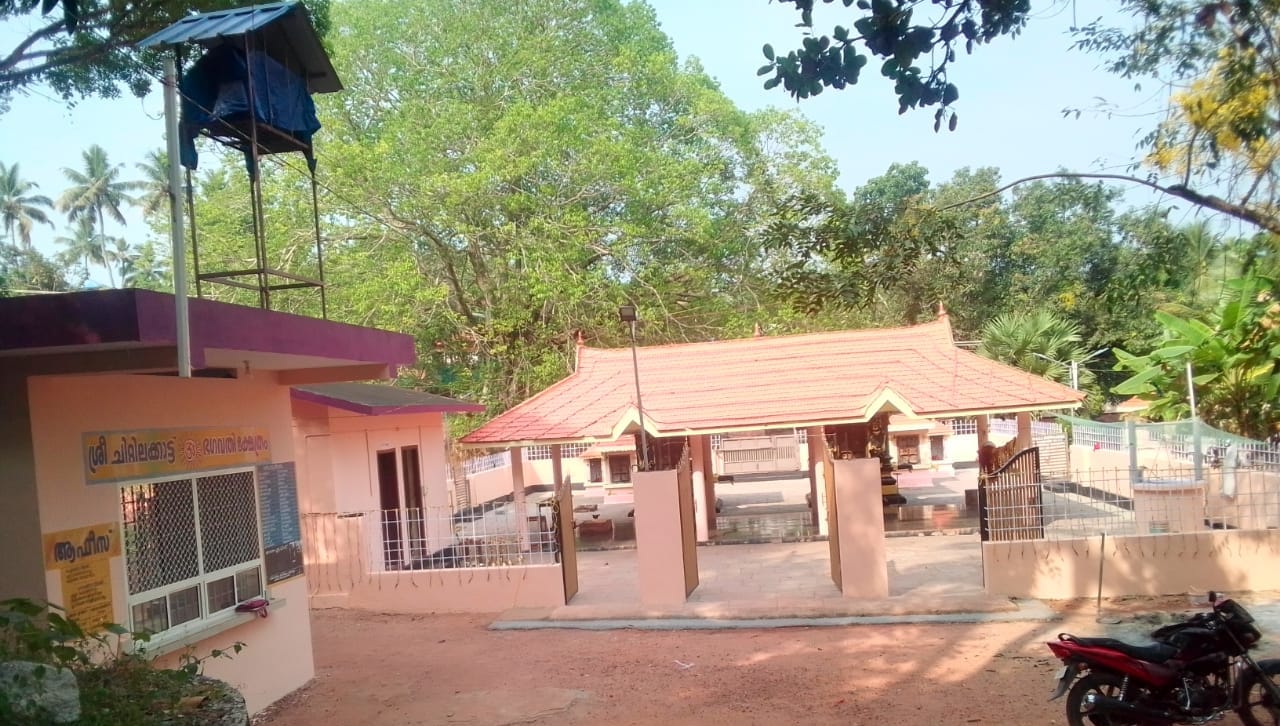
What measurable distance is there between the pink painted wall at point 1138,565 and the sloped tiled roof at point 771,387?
2.91m

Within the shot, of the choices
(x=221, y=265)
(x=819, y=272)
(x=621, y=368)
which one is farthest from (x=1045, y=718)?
(x=221, y=265)

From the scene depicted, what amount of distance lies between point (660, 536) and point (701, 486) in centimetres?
606

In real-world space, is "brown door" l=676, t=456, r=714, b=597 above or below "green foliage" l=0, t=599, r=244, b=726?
below

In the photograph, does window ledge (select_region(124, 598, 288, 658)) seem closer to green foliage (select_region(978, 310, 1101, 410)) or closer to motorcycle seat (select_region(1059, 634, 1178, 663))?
motorcycle seat (select_region(1059, 634, 1178, 663))

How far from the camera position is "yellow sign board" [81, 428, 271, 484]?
6156mm

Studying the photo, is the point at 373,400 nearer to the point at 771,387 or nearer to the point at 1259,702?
the point at 771,387

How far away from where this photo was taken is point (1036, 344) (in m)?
25.8

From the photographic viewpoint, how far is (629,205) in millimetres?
22656

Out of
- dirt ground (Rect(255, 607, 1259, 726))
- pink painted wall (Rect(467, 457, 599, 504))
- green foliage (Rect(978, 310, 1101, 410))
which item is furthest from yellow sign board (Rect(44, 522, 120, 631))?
green foliage (Rect(978, 310, 1101, 410))

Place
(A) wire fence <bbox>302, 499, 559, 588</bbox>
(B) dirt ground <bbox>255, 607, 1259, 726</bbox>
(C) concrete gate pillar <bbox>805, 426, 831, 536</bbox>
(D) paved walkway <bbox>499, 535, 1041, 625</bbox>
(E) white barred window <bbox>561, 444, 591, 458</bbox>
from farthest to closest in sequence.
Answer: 1. (E) white barred window <bbox>561, 444, 591, 458</bbox>
2. (C) concrete gate pillar <bbox>805, 426, 831, 536</bbox>
3. (A) wire fence <bbox>302, 499, 559, 588</bbox>
4. (D) paved walkway <bbox>499, 535, 1041, 625</bbox>
5. (B) dirt ground <bbox>255, 607, 1259, 726</bbox>

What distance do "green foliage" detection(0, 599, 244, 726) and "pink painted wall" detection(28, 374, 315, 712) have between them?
848 mm

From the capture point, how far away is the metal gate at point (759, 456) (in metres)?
28.7

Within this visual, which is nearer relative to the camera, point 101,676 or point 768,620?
point 101,676

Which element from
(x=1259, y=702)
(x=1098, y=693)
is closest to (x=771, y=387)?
(x=1098, y=693)
